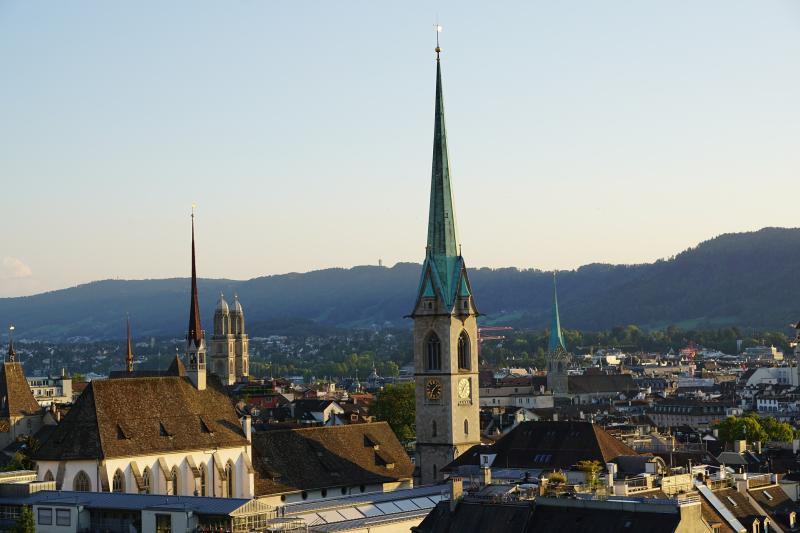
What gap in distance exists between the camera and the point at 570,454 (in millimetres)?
75812

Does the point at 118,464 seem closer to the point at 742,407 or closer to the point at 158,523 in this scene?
the point at 158,523

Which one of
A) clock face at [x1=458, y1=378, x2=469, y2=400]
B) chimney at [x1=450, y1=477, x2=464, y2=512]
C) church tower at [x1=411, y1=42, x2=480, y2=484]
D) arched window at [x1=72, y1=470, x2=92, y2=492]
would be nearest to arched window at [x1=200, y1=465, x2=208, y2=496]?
arched window at [x1=72, y1=470, x2=92, y2=492]

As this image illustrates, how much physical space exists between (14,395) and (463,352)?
93.5ft

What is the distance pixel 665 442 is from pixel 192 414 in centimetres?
4598

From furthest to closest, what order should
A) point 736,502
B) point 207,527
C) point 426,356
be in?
point 426,356 → point 736,502 → point 207,527

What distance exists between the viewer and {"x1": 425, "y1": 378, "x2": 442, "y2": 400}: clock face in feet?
274

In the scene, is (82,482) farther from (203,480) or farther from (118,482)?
(203,480)

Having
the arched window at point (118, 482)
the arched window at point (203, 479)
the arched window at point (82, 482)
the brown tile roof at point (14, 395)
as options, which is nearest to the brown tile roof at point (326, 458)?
the arched window at point (203, 479)

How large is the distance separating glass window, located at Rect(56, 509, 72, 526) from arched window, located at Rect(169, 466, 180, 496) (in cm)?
1526

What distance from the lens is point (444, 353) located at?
83.5 m

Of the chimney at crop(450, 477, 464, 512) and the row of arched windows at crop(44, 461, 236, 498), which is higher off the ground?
the chimney at crop(450, 477, 464, 512)

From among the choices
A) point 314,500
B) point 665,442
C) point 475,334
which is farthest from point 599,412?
point 314,500

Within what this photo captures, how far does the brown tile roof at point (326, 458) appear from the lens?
78.0 m

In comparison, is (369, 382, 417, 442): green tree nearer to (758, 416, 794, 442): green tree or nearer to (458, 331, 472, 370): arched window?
(758, 416, 794, 442): green tree
